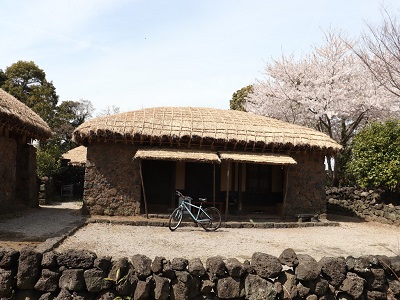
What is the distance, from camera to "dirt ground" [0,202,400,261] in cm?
759

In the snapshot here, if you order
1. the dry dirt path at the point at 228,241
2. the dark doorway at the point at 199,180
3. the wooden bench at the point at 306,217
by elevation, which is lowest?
the dry dirt path at the point at 228,241

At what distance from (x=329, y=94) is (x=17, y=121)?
49.1 ft

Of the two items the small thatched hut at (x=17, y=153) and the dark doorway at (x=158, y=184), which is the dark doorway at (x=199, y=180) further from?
the small thatched hut at (x=17, y=153)

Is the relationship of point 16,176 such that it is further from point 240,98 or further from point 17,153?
point 240,98

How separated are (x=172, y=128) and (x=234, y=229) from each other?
145 inches

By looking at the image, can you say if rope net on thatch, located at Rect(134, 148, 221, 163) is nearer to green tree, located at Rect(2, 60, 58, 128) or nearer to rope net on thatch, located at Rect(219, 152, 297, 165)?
rope net on thatch, located at Rect(219, 152, 297, 165)

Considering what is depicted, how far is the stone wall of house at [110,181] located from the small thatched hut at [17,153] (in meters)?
2.32

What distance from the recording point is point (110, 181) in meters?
12.2

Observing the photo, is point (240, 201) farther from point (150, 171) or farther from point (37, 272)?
point (37, 272)

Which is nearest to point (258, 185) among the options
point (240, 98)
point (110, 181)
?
point (110, 181)

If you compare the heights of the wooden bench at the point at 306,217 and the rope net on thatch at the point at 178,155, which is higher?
the rope net on thatch at the point at 178,155

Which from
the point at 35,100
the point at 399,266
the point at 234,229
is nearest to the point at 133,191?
the point at 234,229

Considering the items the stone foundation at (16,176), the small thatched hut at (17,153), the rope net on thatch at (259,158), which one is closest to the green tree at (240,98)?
the rope net on thatch at (259,158)

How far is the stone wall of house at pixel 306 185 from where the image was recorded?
43.4ft
